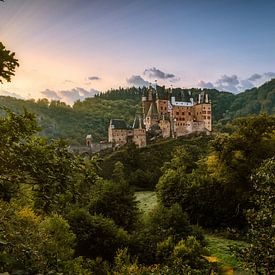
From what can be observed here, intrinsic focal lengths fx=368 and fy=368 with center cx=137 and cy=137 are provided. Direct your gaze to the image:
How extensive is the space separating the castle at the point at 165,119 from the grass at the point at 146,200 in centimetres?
2816

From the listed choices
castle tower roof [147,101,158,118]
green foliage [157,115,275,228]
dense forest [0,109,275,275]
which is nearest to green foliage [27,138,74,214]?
dense forest [0,109,275,275]

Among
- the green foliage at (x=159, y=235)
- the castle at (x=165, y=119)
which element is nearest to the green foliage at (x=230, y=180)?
the green foliage at (x=159, y=235)

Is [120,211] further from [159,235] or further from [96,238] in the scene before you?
[96,238]

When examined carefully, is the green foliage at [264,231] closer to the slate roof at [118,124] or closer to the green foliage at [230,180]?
the green foliage at [230,180]

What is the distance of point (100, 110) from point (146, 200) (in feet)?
293

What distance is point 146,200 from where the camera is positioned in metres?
42.8

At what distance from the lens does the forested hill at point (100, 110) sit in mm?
112044

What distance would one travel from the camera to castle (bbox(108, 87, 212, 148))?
7962cm

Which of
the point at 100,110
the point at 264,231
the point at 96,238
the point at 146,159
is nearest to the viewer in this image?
the point at 264,231

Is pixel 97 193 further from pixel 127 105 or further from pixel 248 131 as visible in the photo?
pixel 127 105

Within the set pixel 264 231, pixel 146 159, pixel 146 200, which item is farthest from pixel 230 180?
pixel 146 159

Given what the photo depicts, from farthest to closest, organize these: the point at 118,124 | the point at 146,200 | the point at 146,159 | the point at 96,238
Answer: the point at 118,124 < the point at 146,159 < the point at 146,200 < the point at 96,238

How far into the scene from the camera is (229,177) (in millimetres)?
30344

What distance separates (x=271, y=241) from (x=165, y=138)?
69.1 m
